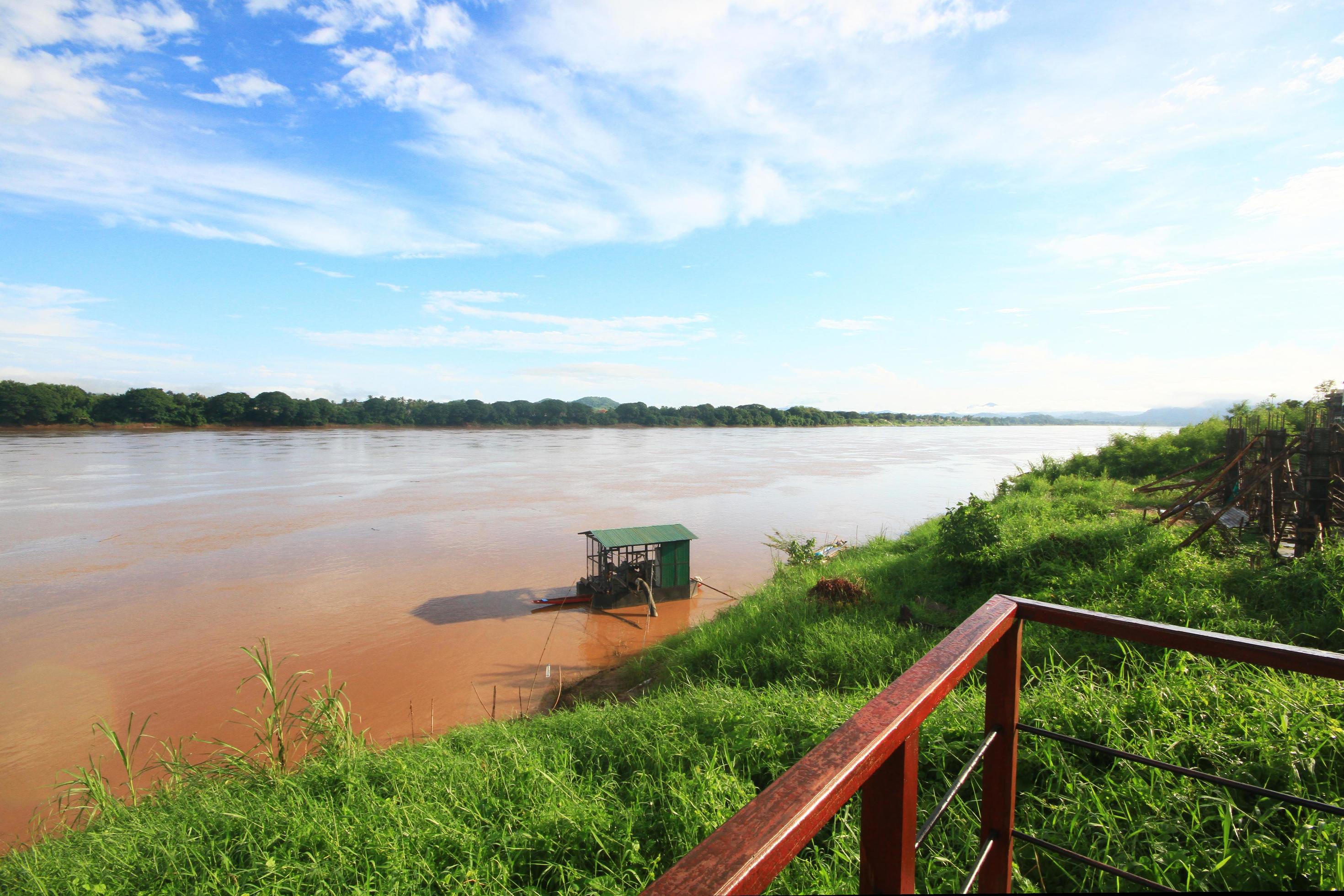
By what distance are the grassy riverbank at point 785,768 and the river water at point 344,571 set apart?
3726 mm

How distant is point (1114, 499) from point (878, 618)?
10.5 meters

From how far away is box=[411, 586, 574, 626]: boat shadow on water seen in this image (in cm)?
1191

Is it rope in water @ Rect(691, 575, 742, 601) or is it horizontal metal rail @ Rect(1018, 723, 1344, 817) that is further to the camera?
rope in water @ Rect(691, 575, 742, 601)

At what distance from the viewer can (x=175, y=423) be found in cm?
6588

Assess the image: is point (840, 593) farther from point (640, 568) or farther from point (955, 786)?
point (955, 786)

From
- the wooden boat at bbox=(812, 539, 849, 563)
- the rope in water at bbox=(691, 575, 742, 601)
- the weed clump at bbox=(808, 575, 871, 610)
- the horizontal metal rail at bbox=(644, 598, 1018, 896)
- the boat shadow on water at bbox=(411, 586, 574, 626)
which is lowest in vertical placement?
the boat shadow on water at bbox=(411, 586, 574, 626)

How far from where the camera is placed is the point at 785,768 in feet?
13.3

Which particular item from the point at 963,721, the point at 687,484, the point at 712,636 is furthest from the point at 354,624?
the point at 687,484

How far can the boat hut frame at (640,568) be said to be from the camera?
39.8ft

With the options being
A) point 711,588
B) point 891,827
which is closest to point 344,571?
point 711,588

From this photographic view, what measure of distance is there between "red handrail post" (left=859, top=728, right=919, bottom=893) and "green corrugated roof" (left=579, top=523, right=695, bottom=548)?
11127mm

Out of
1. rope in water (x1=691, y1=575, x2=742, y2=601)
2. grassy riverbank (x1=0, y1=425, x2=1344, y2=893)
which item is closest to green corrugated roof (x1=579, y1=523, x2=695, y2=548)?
rope in water (x1=691, y1=575, x2=742, y2=601)

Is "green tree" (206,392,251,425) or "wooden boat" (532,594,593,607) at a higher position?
"green tree" (206,392,251,425)

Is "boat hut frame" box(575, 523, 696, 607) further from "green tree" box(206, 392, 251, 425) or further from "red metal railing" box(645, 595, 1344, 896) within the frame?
"green tree" box(206, 392, 251, 425)
